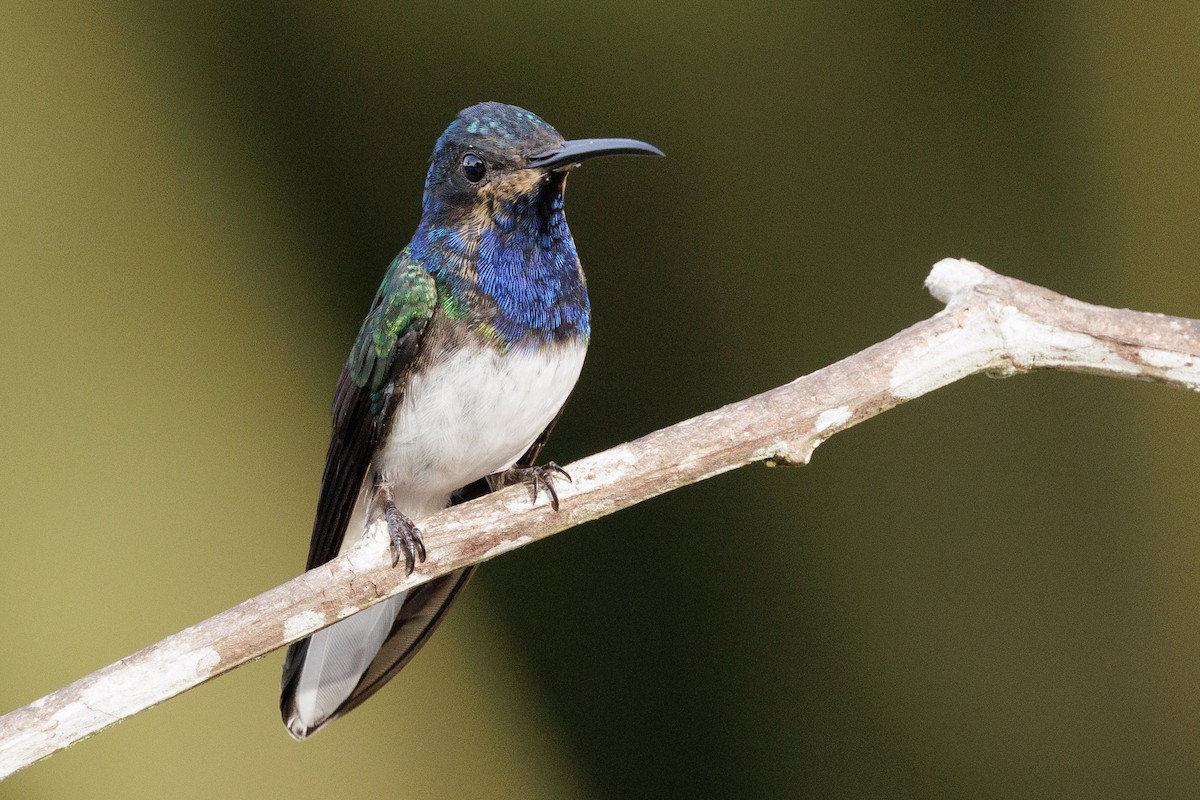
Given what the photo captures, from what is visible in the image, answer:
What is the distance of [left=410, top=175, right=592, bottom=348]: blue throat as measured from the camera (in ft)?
4.89

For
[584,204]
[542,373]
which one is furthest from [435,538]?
[584,204]

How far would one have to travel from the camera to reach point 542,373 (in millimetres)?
1488

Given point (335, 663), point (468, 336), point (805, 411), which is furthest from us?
point (335, 663)

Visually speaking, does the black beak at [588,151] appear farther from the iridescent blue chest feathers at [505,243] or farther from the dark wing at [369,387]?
the dark wing at [369,387]

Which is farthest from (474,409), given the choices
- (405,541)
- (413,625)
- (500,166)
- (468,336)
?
(413,625)

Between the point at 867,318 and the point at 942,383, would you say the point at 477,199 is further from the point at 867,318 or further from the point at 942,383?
the point at 867,318

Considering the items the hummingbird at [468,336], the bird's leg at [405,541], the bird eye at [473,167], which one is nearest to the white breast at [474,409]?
the hummingbird at [468,336]

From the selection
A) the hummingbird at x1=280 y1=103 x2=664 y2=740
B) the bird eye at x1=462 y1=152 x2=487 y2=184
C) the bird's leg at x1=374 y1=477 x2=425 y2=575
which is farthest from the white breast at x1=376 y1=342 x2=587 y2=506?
the bird eye at x1=462 y1=152 x2=487 y2=184

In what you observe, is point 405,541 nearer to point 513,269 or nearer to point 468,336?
point 468,336

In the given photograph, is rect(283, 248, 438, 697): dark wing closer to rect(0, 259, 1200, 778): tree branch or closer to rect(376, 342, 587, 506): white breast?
rect(376, 342, 587, 506): white breast

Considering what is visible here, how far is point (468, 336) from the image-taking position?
1.48 meters

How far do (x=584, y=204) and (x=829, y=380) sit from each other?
85cm

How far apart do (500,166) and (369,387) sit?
0.34 meters

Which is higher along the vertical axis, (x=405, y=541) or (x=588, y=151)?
(x=588, y=151)
